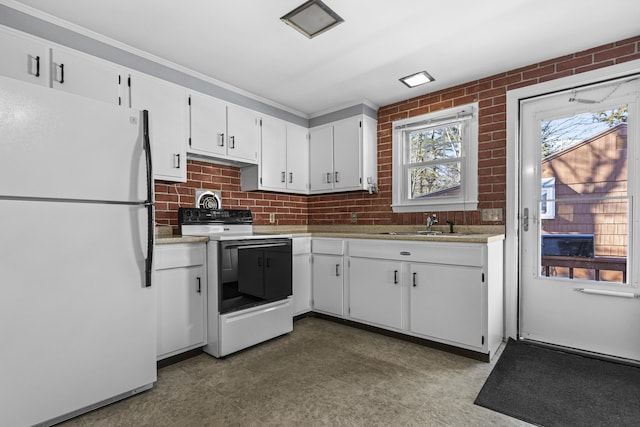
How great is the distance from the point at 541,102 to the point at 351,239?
1952mm

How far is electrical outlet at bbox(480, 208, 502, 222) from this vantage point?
289 centimetres

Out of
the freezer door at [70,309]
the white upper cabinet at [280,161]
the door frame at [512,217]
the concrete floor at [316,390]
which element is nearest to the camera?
the freezer door at [70,309]

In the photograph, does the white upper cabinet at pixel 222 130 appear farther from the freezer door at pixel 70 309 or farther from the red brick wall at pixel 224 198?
the freezer door at pixel 70 309

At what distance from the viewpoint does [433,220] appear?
3.15 meters

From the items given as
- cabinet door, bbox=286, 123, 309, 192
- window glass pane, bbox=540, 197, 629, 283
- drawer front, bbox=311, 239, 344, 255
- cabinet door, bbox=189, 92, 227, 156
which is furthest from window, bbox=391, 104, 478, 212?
cabinet door, bbox=189, 92, 227, 156

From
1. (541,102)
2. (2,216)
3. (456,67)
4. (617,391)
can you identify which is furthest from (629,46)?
(2,216)

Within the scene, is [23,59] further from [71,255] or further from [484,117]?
[484,117]

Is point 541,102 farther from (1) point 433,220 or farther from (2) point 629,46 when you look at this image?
→ (1) point 433,220

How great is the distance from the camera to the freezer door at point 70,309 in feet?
5.14

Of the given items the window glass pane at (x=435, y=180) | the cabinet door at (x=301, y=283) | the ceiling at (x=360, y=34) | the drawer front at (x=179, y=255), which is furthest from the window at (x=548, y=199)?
the drawer front at (x=179, y=255)

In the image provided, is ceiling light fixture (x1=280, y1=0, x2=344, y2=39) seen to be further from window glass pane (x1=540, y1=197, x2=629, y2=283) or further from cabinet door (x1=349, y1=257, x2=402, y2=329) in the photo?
window glass pane (x1=540, y1=197, x2=629, y2=283)

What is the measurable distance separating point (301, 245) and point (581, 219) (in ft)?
7.69

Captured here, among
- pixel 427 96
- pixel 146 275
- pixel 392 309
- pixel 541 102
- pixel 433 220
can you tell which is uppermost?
pixel 427 96

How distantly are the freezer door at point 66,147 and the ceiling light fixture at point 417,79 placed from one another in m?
2.18
